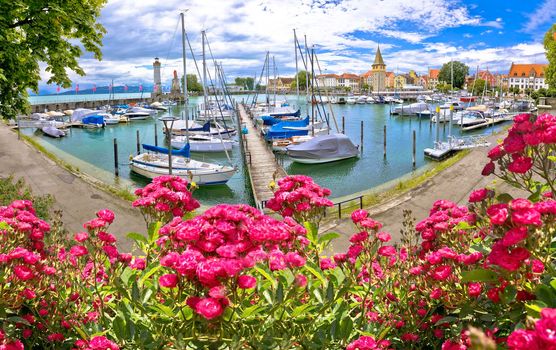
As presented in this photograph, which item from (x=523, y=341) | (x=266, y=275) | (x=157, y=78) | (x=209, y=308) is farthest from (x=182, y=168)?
(x=157, y=78)

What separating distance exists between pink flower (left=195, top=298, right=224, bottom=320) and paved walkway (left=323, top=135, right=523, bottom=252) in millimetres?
8348

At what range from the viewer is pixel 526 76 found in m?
166

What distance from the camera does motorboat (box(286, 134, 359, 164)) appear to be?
36.0 metres

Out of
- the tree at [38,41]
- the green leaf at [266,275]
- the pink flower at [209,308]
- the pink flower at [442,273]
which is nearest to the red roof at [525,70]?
the tree at [38,41]

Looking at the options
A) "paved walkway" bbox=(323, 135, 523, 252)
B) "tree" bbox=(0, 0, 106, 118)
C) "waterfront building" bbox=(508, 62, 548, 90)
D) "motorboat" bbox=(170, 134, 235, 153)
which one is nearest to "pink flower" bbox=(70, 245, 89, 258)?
"tree" bbox=(0, 0, 106, 118)

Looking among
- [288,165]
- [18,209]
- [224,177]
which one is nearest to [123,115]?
[288,165]

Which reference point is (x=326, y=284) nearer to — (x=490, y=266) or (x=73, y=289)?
(x=490, y=266)

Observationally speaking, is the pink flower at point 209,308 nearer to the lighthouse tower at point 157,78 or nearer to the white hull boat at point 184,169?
the white hull boat at point 184,169

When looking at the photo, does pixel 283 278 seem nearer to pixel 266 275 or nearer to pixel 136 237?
pixel 266 275

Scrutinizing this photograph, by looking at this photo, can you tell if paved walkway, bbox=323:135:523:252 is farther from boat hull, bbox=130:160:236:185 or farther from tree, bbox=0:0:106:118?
boat hull, bbox=130:160:236:185

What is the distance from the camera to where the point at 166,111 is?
11475 cm

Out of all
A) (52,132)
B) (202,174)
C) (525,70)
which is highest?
(525,70)

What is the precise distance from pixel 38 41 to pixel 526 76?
19180cm

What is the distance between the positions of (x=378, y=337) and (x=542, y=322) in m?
2.15
